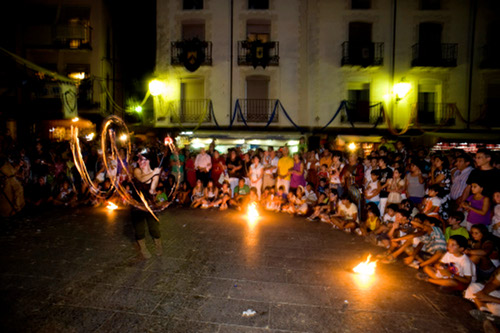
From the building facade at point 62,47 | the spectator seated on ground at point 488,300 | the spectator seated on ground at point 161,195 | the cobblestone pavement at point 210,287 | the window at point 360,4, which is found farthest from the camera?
the building facade at point 62,47

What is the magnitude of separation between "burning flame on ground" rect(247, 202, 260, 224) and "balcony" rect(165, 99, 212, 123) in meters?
10.2

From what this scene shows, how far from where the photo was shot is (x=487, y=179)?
17.2ft

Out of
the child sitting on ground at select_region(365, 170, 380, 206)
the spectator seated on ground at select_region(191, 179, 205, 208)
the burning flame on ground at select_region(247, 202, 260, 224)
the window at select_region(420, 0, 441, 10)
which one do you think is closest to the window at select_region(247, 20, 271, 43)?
the window at select_region(420, 0, 441, 10)

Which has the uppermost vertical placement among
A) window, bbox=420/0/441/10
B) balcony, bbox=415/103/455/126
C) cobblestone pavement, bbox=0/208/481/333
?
window, bbox=420/0/441/10

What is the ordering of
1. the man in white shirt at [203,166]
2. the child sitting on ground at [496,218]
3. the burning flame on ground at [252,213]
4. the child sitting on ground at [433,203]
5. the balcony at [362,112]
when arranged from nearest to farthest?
the child sitting on ground at [496,218], the child sitting on ground at [433,203], the burning flame on ground at [252,213], the man in white shirt at [203,166], the balcony at [362,112]

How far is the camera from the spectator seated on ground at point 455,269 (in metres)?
4.16

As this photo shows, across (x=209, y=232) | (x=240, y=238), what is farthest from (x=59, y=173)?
(x=240, y=238)

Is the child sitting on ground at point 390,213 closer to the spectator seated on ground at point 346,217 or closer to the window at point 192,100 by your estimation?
the spectator seated on ground at point 346,217

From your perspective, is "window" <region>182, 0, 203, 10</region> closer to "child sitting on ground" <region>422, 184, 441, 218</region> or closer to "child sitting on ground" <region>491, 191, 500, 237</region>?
"child sitting on ground" <region>422, 184, 441, 218</region>

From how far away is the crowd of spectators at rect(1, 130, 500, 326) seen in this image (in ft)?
14.7

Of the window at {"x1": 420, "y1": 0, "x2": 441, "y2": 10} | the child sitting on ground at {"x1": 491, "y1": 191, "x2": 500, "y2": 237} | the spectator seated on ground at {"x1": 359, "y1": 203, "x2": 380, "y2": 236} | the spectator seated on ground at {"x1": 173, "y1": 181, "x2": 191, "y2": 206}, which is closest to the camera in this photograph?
the child sitting on ground at {"x1": 491, "y1": 191, "x2": 500, "y2": 237}

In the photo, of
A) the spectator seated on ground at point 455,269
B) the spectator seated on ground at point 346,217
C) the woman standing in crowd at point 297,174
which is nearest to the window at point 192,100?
the woman standing in crowd at point 297,174

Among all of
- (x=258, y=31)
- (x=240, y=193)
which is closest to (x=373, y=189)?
(x=240, y=193)

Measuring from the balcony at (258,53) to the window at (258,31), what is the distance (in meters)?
0.90
